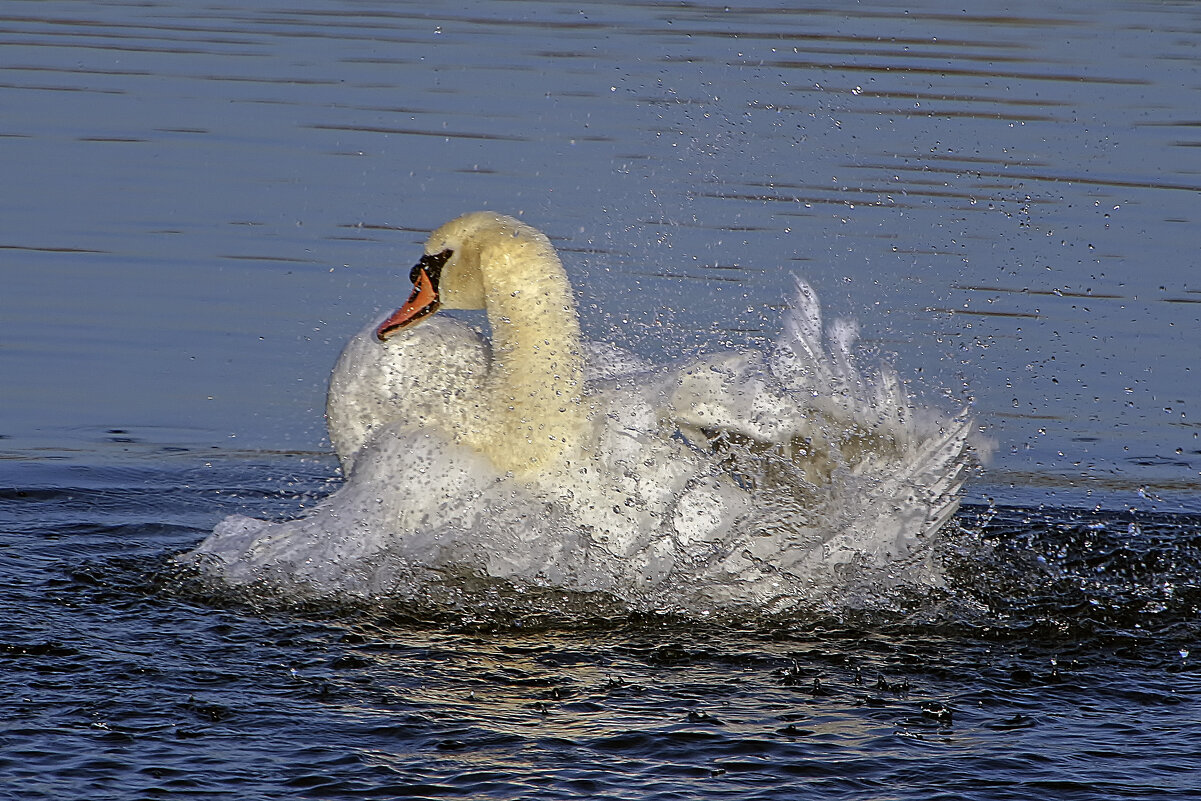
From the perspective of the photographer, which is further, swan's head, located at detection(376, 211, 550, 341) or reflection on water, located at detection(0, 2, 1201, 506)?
reflection on water, located at detection(0, 2, 1201, 506)

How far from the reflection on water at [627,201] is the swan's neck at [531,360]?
1518mm

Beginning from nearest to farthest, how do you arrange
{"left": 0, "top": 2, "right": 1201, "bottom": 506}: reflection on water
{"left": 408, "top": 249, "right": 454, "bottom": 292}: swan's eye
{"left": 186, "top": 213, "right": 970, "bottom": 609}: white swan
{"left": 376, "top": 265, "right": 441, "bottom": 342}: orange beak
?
{"left": 186, "top": 213, "right": 970, "bottom": 609}: white swan, {"left": 376, "top": 265, "right": 441, "bottom": 342}: orange beak, {"left": 408, "top": 249, "right": 454, "bottom": 292}: swan's eye, {"left": 0, "top": 2, "right": 1201, "bottom": 506}: reflection on water

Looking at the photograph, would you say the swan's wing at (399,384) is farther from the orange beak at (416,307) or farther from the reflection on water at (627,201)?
the reflection on water at (627,201)

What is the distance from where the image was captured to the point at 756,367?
5.88m

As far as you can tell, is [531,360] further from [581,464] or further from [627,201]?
[627,201]

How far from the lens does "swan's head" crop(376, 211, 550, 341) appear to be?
6074mm

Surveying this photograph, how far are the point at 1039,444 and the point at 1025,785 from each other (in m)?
4.09

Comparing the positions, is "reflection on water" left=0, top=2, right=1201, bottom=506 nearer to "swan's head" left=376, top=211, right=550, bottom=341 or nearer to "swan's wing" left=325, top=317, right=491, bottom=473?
"swan's head" left=376, top=211, right=550, bottom=341

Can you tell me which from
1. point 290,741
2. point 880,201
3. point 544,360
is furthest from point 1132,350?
point 290,741

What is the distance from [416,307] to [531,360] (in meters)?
0.48

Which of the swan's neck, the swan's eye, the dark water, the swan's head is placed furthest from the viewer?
the swan's eye

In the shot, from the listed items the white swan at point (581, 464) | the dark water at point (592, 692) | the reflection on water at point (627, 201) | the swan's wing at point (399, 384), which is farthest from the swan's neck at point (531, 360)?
the reflection on water at point (627, 201)

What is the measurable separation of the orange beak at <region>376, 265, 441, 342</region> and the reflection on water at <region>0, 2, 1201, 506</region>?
1.49 meters

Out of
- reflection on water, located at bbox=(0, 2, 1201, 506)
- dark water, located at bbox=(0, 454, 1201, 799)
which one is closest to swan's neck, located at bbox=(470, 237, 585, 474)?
dark water, located at bbox=(0, 454, 1201, 799)
